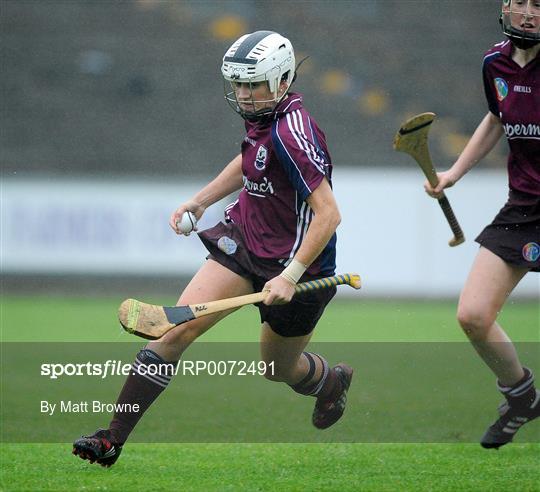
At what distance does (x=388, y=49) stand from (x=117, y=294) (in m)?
4.76

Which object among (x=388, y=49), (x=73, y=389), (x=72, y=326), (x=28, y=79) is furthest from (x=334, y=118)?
(x=73, y=389)

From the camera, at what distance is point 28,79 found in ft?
42.1

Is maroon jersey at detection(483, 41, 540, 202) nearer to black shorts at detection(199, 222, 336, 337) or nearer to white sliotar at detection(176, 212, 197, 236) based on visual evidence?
black shorts at detection(199, 222, 336, 337)

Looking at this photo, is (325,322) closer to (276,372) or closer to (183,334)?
(276,372)

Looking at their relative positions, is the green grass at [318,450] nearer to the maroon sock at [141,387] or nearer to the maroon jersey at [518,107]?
the maroon sock at [141,387]

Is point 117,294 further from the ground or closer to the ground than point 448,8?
closer to the ground

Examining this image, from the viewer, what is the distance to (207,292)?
400cm

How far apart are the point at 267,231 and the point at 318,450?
0.97 meters

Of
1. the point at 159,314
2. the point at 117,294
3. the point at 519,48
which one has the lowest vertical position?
the point at 117,294

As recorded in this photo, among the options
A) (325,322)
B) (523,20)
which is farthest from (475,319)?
(325,322)

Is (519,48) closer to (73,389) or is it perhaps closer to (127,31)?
(73,389)

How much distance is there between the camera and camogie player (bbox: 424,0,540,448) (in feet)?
14.0

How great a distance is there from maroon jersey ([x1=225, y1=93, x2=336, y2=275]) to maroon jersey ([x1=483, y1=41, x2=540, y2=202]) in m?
0.82

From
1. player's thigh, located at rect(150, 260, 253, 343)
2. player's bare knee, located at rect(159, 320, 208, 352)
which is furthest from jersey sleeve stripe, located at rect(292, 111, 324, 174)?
player's bare knee, located at rect(159, 320, 208, 352)
